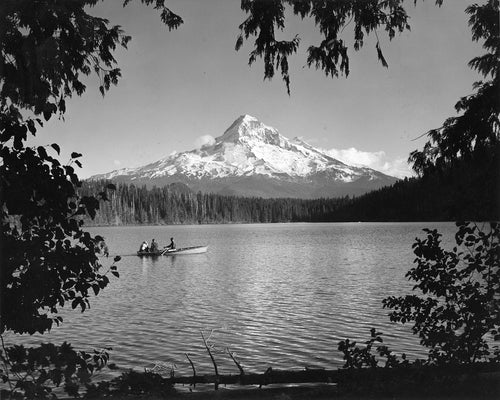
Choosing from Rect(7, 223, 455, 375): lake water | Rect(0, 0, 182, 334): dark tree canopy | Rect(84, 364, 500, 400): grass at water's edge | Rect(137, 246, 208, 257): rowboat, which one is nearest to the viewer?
Rect(0, 0, 182, 334): dark tree canopy

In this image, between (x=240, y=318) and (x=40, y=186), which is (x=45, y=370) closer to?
(x=40, y=186)

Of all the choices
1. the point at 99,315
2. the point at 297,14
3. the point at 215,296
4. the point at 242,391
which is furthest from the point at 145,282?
the point at 297,14

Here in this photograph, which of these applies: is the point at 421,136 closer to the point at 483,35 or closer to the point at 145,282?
the point at 483,35

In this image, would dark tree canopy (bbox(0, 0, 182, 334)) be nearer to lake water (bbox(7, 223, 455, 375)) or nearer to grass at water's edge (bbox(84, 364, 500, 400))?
grass at water's edge (bbox(84, 364, 500, 400))

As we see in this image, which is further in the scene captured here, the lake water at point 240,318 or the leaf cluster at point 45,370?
the lake water at point 240,318

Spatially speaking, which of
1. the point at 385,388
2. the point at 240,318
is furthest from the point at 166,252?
the point at 385,388

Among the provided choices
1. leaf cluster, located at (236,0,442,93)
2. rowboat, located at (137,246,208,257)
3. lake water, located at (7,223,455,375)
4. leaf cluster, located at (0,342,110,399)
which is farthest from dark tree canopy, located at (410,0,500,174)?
rowboat, located at (137,246,208,257)

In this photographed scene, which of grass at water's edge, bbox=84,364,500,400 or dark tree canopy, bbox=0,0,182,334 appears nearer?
dark tree canopy, bbox=0,0,182,334

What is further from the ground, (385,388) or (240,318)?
(385,388)

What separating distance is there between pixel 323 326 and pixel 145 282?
18792 millimetres

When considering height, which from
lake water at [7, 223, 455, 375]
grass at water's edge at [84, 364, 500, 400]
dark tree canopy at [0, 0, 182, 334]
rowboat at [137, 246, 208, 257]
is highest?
dark tree canopy at [0, 0, 182, 334]

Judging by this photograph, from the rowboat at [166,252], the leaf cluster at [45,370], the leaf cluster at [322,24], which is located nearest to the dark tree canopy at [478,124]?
the leaf cluster at [322,24]

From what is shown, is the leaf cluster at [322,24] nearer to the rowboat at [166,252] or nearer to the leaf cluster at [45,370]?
the leaf cluster at [45,370]

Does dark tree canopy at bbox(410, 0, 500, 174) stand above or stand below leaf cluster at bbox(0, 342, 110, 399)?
above
